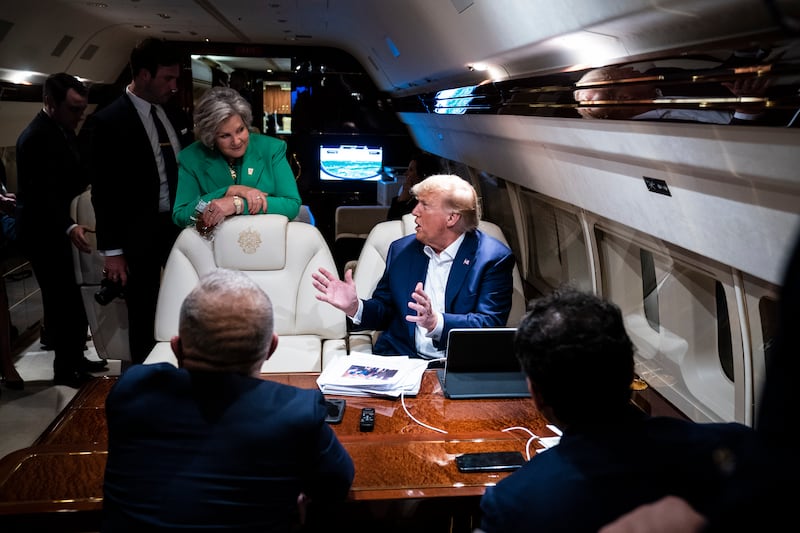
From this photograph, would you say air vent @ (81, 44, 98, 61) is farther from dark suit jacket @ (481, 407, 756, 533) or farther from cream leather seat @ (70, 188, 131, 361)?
dark suit jacket @ (481, 407, 756, 533)

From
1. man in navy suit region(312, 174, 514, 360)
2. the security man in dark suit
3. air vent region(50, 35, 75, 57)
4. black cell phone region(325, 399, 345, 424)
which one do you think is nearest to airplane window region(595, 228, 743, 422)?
man in navy suit region(312, 174, 514, 360)

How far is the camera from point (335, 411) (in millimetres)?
2248

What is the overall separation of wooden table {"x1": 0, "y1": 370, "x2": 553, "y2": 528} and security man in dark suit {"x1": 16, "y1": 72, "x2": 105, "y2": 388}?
89.9 inches

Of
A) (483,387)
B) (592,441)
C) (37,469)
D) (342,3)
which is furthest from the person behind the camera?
(342,3)

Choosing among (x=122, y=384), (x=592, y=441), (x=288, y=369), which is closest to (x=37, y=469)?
(x=122, y=384)

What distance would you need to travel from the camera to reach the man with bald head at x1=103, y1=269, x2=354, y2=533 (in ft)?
4.82

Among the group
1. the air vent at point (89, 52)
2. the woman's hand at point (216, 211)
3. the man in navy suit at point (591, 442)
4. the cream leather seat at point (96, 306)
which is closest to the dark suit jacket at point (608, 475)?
the man in navy suit at point (591, 442)

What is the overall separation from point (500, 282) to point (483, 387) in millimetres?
741

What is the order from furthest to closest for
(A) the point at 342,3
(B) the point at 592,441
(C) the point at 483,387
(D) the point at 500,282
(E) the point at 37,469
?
(A) the point at 342,3 < (D) the point at 500,282 < (C) the point at 483,387 < (E) the point at 37,469 < (B) the point at 592,441

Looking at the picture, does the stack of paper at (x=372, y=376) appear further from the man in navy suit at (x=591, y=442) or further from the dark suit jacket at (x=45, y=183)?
the dark suit jacket at (x=45, y=183)

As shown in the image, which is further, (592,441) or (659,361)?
(659,361)

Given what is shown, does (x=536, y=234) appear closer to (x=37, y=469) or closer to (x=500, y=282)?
(x=500, y=282)

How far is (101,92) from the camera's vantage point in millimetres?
9547

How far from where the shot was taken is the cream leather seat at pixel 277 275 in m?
3.28
